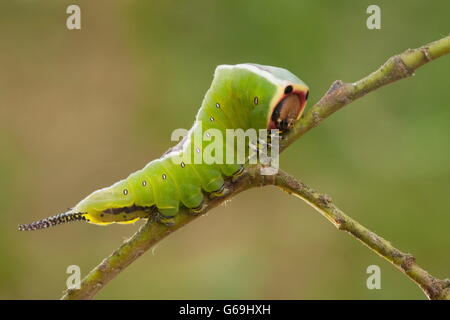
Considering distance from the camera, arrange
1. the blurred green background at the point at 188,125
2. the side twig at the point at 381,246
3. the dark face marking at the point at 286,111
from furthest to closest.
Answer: the blurred green background at the point at 188,125
the dark face marking at the point at 286,111
the side twig at the point at 381,246

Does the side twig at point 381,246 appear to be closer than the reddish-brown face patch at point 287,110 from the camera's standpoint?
Yes

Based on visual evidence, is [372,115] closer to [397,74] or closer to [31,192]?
[31,192]

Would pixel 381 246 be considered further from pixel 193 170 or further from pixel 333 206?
pixel 193 170

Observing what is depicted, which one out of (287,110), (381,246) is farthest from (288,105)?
(381,246)

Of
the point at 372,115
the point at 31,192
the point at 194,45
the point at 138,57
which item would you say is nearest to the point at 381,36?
the point at 372,115

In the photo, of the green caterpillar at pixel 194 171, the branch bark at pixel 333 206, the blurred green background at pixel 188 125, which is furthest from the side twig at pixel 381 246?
the blurred green background at pixel 188 125

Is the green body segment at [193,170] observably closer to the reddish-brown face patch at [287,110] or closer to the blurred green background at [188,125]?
the reddish-brown face patch at [287,110]

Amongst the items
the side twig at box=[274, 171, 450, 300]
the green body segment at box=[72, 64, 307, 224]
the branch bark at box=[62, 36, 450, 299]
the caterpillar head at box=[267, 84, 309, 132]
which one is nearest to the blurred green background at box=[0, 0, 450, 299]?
the green body segment at box=[72, 64, 307, 224]
